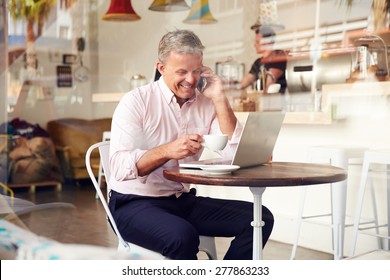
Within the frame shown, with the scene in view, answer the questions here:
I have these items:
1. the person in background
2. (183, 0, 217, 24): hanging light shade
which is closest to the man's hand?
the person in background

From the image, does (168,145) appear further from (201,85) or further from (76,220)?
(76,220)

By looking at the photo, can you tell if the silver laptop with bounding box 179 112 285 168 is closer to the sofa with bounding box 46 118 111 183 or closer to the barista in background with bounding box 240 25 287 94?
the barista in background with bounding box 240 25 287 94

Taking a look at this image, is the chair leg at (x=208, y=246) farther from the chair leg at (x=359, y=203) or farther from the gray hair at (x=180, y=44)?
the gray hair at (x=180, y=44)

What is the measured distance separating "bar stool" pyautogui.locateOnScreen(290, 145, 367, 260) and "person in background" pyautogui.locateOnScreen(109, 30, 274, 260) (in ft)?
0.82

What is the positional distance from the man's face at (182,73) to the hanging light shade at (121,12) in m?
0.31

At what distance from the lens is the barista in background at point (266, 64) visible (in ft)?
7.72

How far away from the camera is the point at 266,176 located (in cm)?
202

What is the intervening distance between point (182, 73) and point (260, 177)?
51cm

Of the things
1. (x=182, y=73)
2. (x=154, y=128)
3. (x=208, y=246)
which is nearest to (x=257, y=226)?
(x=208, y=246)

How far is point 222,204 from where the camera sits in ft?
7.93

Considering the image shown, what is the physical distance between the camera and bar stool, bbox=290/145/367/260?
2336mm

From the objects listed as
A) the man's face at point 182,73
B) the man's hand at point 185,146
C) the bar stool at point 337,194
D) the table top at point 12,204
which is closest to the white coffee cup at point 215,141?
the man's hand at point 185,146
